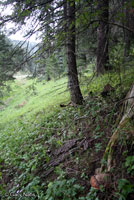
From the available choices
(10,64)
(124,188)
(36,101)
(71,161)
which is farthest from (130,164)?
(36,101)

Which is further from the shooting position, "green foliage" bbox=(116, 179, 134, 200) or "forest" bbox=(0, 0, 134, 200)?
"forest" bbox=(0, 0, 134, 200)

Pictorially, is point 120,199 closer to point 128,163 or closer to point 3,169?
point 128,163

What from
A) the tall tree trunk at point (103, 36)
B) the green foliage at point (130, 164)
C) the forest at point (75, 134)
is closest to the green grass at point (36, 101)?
the forest at point (75, 134)

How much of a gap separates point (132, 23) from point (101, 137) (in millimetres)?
3251

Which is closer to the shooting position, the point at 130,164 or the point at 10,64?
the point at 130,164

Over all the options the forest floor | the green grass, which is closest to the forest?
the forest floor

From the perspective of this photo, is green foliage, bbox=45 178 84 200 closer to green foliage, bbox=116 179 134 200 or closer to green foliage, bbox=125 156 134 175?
green foliage, bbox=116 179 134 200

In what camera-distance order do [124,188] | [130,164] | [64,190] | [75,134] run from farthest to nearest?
[75,134]
[64,190]
[130,164]
[124,188]

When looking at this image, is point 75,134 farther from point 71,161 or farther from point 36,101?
point 36,101

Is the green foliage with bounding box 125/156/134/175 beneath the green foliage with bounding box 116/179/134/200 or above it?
above

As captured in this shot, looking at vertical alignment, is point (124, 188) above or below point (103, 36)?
below

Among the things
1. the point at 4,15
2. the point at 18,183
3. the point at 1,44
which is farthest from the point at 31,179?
the point at 1,44

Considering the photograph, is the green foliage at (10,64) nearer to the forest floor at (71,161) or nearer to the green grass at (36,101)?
the green grass at (36,101)

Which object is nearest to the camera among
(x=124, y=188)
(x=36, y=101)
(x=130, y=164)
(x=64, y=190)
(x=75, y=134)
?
(x=124, y=188)
